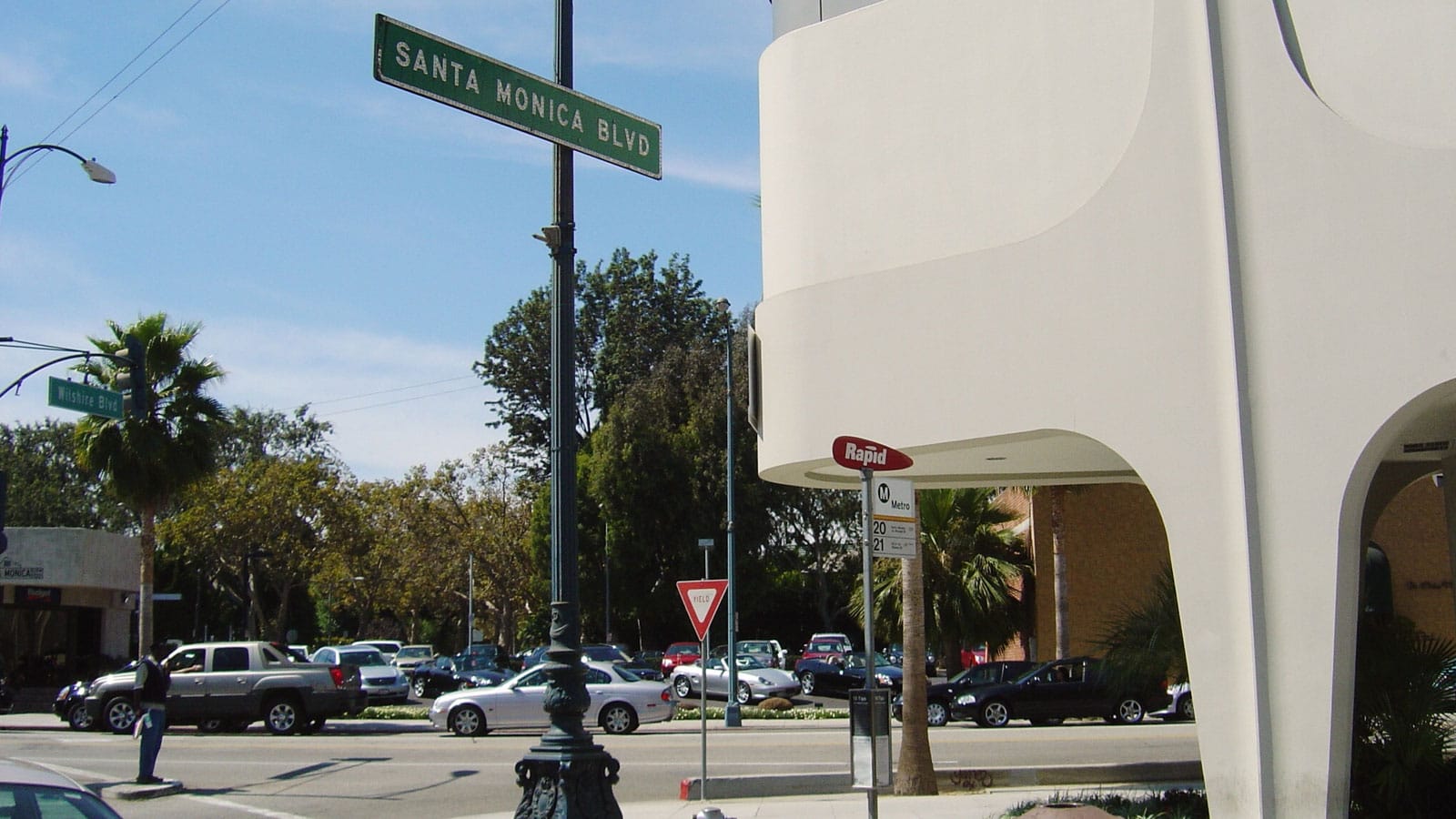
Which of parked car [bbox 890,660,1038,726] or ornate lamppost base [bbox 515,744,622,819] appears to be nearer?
ornate lamppost base [bbox 515,744,622,819]

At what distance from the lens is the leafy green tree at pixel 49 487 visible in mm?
68438

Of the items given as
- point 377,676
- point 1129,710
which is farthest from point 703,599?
point 377,676

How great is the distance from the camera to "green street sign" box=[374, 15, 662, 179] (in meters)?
8.05

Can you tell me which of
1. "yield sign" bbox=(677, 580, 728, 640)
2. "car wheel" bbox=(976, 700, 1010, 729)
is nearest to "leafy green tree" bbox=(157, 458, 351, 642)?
"car wheel" bbox=(976, 700, 1010, 729)

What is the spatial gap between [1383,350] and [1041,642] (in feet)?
90.7

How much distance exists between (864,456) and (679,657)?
109 feet

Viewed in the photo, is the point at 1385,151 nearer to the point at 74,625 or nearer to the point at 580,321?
the point at 74,625

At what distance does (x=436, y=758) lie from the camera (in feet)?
A: 65.9

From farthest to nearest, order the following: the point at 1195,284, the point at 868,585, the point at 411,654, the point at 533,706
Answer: the point at 411,654 < the point at 533,706 < the point at 1195,284 < the point at 868,585

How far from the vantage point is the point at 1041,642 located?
116 ft

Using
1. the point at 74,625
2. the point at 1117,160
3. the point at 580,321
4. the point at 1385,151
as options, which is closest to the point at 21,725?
the point at 74,625

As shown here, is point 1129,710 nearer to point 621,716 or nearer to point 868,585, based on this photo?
point 621,716

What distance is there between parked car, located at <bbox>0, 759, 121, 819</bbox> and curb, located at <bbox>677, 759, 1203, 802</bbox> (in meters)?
9.43

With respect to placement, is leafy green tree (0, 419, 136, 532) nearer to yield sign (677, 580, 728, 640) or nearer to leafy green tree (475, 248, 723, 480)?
leafy green tree (475, 248, 723, 480)
